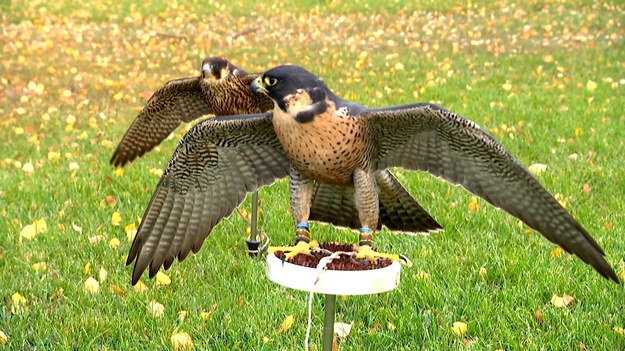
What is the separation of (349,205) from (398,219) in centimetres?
26

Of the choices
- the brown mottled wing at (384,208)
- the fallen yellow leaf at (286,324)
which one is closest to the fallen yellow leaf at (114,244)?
the fallen yellow leaf at (286,324)

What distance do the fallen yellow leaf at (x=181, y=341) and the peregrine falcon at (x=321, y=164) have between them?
889 mm

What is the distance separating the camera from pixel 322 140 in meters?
2.81

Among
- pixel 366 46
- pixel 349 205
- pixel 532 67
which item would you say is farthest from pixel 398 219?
pixel 366 46

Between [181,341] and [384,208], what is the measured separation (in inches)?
51.3

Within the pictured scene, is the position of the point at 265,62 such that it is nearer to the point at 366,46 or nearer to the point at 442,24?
the point at 366,46

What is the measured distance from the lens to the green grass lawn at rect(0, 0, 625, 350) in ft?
13.7

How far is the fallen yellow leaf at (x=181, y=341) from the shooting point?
3945 millimetres

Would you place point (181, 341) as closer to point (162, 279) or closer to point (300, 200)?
point (162, 279)

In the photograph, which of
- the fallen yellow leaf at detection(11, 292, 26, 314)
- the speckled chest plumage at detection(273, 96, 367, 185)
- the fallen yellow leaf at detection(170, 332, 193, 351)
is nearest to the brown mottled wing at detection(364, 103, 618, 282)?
the speckled chest plumage at detection(273, 96, 367, 185)

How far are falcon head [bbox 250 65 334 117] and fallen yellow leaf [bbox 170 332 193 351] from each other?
170 cm

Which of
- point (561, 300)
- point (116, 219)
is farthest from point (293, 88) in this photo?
point (116, 219)

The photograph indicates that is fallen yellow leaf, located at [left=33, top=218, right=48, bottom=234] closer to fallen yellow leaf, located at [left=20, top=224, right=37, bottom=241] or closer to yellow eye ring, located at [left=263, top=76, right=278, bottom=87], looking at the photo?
fallen yellow leaf, located at [left=20, top=224, right=37, bottom=241]

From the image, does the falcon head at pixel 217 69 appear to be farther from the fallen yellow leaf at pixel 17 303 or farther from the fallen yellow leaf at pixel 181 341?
the fallen yellow leaf at pixel 17 303
